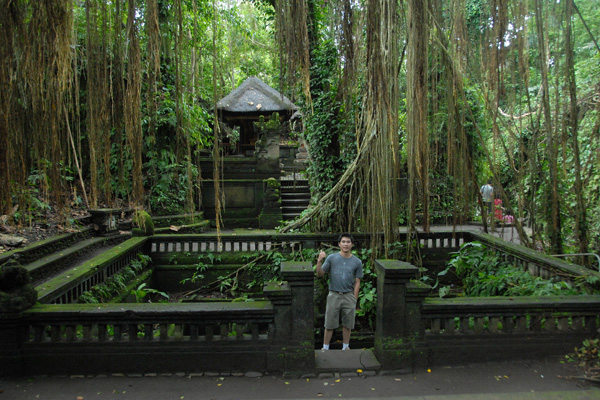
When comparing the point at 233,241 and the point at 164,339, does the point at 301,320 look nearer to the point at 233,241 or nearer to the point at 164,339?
the point at 164,339

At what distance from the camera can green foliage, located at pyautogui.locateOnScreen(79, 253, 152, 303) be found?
4691mm

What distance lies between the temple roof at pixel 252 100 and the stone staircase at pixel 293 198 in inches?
154

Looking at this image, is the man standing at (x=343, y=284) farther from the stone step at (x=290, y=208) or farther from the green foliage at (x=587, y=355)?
the stone step at (x=290, y=208)

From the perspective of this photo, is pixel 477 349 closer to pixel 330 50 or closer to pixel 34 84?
pixel 34 84

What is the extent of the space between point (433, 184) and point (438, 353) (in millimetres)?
9870

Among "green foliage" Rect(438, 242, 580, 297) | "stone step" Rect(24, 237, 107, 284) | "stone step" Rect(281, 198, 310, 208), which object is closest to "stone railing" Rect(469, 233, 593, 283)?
"green foliage" Rect(438, 242, 580, 297)

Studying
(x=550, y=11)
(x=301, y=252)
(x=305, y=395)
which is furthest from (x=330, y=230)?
(x=550, y=11)


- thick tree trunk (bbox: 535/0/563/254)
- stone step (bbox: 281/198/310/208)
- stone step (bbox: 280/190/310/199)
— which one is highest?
thick tree trunk (bbox: 535/0/563/254)

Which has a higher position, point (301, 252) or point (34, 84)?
point (34, 84)

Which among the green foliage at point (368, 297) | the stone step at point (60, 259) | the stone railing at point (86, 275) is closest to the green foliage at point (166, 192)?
the stone step at point (60, 259)

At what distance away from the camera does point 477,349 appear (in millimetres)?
3383

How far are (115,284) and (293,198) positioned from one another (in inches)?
321

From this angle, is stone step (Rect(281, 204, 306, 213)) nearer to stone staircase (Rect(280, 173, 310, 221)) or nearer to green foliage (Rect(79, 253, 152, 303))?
stone staircase (Rect(280, 173, 310, 221))

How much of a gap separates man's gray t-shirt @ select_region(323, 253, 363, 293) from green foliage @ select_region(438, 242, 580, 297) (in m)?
1.80
